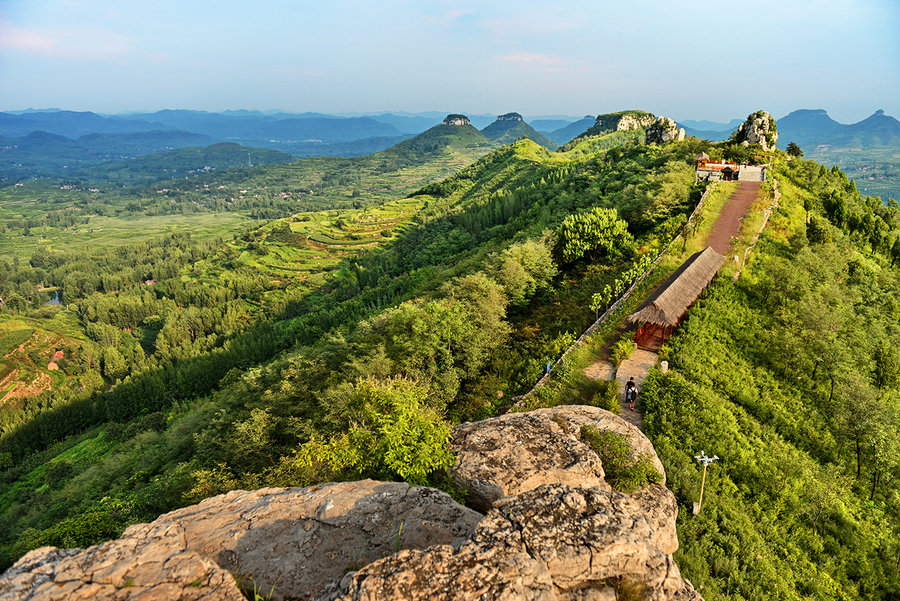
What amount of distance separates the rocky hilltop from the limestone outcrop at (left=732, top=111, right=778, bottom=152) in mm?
82023

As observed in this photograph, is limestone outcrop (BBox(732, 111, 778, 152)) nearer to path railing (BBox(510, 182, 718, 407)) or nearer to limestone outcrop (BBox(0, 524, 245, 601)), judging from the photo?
path railing (BBox(510, 182, 718, 407))

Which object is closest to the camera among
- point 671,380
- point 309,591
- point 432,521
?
point 309,591

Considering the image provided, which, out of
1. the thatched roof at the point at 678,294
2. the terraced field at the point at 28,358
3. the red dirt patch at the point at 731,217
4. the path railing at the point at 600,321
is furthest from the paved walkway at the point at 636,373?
the terraced field at the point at 28,358

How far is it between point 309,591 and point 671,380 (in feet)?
67.6

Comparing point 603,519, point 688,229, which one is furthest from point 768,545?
point 688,229

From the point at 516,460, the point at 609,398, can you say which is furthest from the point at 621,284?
the point at 516,460

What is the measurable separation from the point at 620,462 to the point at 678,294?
18688 millimetres

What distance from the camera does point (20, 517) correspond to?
50.7 meters

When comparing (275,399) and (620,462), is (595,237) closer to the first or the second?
(275,399)

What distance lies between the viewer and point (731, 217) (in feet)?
153

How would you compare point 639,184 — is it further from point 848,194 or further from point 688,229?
point 848,194

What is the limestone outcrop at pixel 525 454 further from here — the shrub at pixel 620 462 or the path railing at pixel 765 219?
the path railing at pixel 765 219

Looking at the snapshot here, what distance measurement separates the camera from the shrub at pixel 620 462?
13.4 metres

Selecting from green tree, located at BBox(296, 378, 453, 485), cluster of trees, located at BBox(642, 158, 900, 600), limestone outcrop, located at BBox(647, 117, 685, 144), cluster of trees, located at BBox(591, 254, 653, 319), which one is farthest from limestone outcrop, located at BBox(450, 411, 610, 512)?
limestone outcrop, located at BBox(647, 117, 685, 144)
